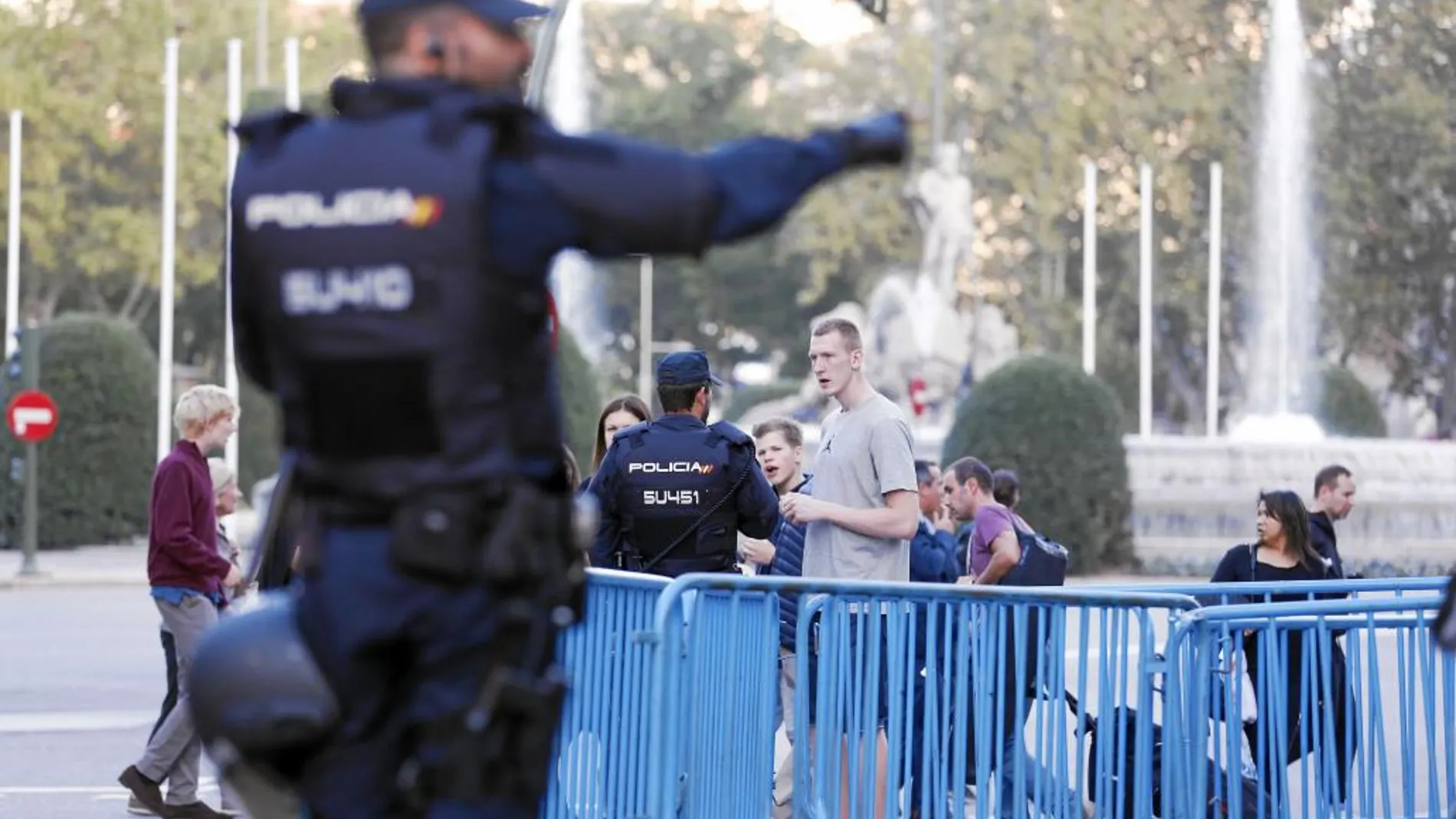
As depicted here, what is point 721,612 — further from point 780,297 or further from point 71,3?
point 780,297

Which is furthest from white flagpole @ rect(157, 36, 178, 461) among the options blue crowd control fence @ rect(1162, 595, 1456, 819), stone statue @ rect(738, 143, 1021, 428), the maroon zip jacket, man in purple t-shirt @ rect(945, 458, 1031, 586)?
blue crowd control fence @ rect(1162, 595, 1456, 819)

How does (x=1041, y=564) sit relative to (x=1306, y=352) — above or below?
below

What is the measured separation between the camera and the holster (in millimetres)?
4129

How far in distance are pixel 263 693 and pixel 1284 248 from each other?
5163 cm

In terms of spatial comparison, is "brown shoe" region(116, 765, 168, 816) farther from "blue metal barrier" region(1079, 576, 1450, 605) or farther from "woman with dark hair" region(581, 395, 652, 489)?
"blue metal barrier" region(1079, 576, 1450, 605)

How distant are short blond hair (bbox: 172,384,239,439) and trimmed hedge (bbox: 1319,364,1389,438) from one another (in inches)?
1606

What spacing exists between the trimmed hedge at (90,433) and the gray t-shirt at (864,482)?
2426 centimetres

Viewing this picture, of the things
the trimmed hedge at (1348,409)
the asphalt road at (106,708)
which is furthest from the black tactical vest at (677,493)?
the trimmed hedge at (1348,409)

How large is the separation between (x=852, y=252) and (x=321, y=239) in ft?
202

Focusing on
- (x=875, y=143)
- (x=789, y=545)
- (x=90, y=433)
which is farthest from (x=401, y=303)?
(x=90, y=433)

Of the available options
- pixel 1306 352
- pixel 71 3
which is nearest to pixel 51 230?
pixel 71 3

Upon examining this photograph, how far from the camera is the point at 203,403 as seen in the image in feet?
34.2

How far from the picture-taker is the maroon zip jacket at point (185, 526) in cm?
1040

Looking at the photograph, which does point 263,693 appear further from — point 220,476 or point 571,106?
point 571,106
